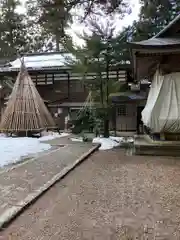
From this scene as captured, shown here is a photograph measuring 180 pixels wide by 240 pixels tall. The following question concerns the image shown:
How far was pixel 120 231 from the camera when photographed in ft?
8.50

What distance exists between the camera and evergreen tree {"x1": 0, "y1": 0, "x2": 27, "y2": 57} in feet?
87.4

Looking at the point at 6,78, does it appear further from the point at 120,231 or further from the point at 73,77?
the point at 120,231

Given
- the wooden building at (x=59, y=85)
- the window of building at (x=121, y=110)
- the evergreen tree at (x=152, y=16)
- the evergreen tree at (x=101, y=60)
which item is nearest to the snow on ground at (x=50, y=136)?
the evergreen tree at (x=101, y=60)

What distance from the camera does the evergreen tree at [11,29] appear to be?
1048 inches

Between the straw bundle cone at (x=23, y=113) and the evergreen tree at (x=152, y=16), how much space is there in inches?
244

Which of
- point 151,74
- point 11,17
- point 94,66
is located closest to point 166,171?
point 151,74

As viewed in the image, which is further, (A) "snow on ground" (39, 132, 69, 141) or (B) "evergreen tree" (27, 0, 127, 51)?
(A) "snow on ground" (39, 132, 69, 141)

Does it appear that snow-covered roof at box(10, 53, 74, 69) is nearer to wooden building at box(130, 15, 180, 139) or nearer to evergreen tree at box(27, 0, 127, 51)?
evergreen tree at box(27, 0, 127, 51)

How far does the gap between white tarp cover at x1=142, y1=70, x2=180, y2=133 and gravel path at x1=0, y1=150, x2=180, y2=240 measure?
228 cm

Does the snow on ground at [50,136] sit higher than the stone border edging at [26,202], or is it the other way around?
the stone border edging at [26,202]

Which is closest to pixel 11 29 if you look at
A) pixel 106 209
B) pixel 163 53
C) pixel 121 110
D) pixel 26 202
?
pixel 121 110

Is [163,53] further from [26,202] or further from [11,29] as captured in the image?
[11,29]

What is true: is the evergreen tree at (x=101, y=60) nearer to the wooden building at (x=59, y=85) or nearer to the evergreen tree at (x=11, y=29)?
the wooden building at (x=59, y=85)

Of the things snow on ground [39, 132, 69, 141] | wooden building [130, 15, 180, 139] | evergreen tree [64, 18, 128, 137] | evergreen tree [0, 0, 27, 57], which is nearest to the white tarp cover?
wooden building [130, 15, 180, 139]
